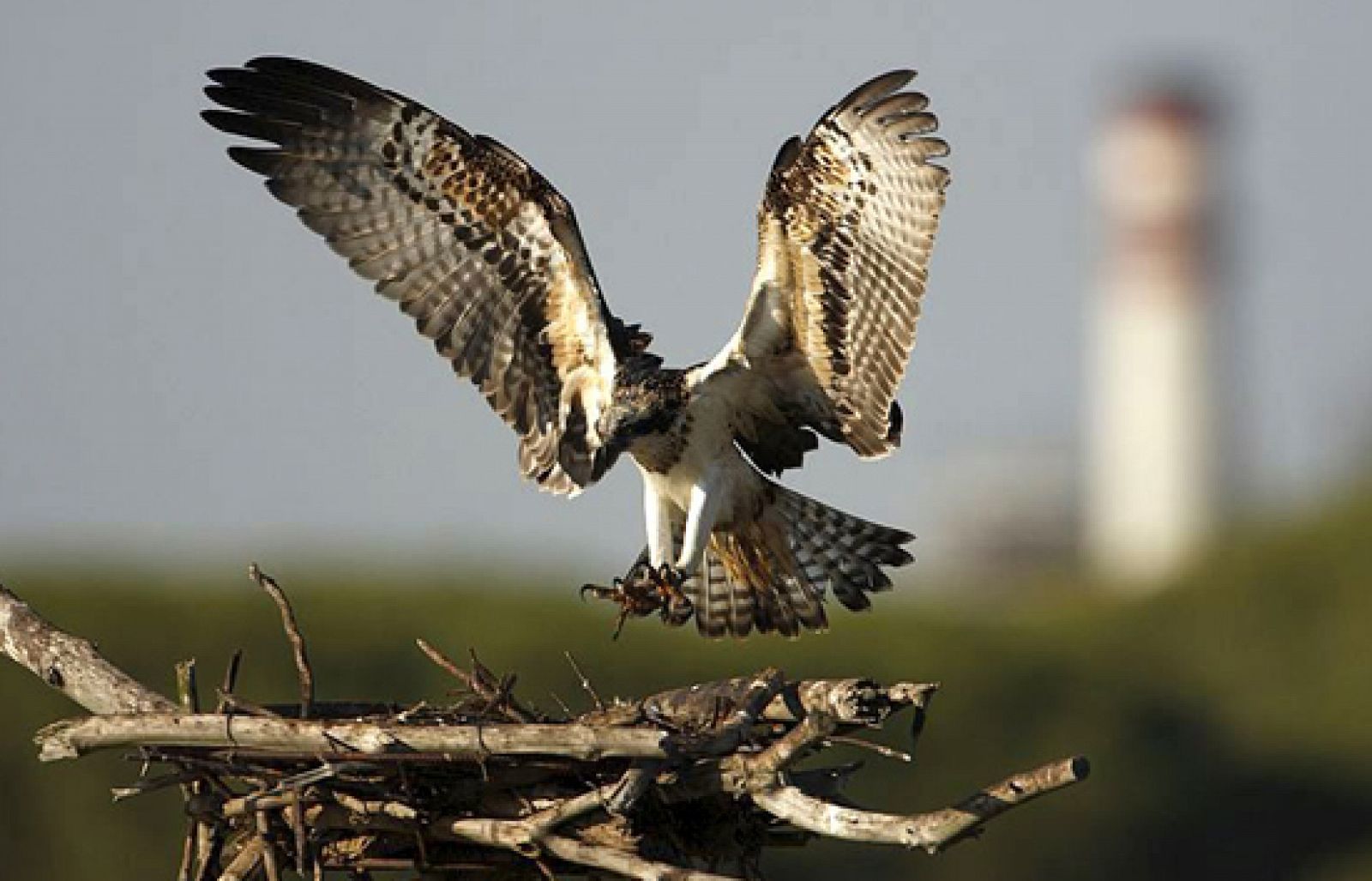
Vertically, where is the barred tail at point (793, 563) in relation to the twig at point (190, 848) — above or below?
above

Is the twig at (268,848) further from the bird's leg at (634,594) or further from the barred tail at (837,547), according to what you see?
the barred tail at (837,547)

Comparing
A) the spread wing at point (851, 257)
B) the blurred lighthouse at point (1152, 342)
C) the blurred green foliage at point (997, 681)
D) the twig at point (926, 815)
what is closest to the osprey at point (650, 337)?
the spread wing at point (851, 257)

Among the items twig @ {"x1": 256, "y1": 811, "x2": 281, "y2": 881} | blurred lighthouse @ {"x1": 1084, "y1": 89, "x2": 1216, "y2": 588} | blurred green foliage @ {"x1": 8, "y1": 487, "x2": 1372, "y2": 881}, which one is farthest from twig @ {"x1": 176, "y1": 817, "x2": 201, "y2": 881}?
blurred lighthouse @ {"x1": 1084, "y1": 89, "x2": 1216, "y2": 588}

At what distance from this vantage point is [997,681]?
86.3 ft

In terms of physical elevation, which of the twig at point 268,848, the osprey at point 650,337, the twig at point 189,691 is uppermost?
the osprey at point 650,337

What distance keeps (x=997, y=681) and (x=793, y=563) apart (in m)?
16.3

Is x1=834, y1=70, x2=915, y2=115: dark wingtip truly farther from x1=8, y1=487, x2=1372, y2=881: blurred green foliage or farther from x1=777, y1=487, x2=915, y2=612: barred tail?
x1=8, y1=487, x2=1372, y2=881: blurred green foliage

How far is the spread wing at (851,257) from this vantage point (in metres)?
9.68

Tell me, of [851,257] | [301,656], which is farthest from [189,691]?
[851,257]

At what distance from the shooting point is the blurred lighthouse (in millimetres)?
52844

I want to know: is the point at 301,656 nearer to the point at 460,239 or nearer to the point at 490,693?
the point at 490,693

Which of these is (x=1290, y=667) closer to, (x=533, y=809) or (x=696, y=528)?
(x=696, y=528)

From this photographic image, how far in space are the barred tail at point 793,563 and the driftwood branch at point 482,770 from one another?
2.19 meters

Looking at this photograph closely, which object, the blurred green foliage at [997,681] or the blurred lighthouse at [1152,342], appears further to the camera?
the blurred lighthouse at [1152,342]
